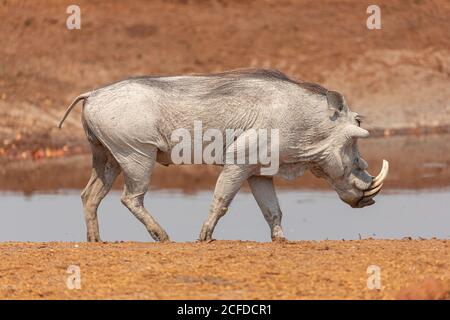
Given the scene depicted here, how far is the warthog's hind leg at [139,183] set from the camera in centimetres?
1230

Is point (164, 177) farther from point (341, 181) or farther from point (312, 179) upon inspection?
point (341, 181)

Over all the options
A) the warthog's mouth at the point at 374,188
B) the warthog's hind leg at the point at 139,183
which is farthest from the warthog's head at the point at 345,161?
the warthog's hind leg at the point at 139,183

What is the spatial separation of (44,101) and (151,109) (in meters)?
13.1

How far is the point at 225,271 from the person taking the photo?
1010 centimetres

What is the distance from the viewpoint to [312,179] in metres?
20.3

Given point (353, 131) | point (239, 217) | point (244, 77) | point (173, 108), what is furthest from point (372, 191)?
point (239, 217)

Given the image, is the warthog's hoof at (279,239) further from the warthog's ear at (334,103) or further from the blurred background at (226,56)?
the blurred background at (226,56)

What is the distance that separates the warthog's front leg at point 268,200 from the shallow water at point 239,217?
5.49 feet

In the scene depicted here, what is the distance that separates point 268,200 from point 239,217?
12.0 ft

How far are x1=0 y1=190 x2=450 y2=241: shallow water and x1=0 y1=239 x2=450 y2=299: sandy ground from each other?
113 inches

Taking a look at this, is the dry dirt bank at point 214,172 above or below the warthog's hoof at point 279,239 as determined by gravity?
above

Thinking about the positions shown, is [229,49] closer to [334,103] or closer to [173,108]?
[334,103]

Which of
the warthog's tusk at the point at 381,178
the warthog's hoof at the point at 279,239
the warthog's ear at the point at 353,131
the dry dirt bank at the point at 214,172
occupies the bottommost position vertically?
the warthog's hoof at the point at 279,239

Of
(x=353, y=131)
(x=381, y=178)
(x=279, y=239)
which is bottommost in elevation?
(x=279, y=239)
